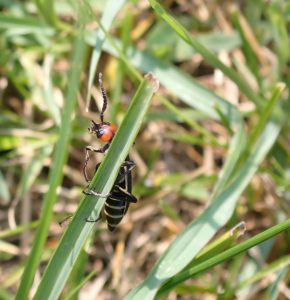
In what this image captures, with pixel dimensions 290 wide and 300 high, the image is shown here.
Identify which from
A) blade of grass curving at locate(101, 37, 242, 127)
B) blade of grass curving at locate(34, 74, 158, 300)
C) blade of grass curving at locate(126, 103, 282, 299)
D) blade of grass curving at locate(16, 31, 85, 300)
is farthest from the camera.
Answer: blade of grass curving at locate(101, 37, 242, 127)

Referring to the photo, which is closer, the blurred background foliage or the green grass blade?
the green grass blade

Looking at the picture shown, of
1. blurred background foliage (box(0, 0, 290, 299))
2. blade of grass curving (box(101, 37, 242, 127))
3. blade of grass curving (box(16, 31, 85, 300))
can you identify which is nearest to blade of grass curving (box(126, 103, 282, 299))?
blurred background foliage (box(0, 0, 290, 299))

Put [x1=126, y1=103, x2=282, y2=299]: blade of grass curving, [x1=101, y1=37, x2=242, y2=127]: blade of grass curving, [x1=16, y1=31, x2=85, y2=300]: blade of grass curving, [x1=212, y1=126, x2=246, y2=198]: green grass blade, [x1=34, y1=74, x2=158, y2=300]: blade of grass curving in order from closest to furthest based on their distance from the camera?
[x1=34, y1=74, x2=158, y2=300]: blade of grass curving, [x1=16, y1=31, x2=85, y2=300]: blade of grass curving, [x1=126, y1=103, x2=282, y2=299]: blade of grass curving, [x1=212, y1=126, x2=246, y2=198]: green grass blade, [x1=101, y1=37, x2=242, y2=127]: blade of grass curving

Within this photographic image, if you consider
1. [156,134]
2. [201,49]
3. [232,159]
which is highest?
[201,49]

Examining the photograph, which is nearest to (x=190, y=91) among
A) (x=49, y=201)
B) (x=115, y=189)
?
(x=115, y=189)

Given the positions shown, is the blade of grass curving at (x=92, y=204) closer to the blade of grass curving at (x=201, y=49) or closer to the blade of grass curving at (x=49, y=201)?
the blade of grass curving at (x=49, y=201)

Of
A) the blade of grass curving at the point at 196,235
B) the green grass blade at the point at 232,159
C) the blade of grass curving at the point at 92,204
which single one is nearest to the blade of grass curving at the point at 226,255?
the blade of grass curving at the point at 196,235

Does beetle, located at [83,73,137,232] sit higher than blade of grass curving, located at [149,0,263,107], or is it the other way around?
blade of grass curving, located at [149,0,263,107]

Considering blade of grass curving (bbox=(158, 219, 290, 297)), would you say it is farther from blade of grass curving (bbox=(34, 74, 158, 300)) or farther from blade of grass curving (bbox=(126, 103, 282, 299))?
blade of grass curving (bbox=(34, 74, 158, 300))

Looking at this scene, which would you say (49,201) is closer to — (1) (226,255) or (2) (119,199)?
(2) (119,199)
